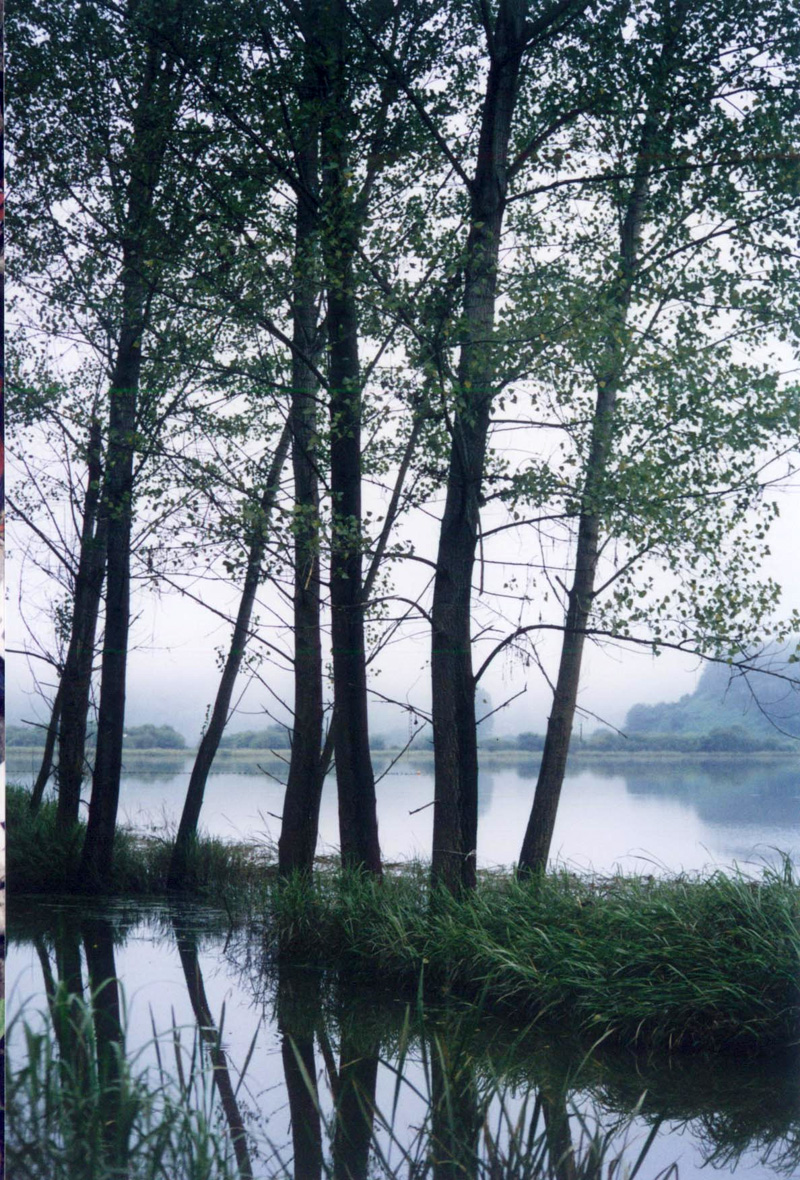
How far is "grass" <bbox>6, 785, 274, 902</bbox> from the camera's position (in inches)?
171

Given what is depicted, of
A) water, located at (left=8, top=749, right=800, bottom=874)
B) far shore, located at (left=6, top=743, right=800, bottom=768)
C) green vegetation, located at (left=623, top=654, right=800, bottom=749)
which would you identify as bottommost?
water, located at (left=8, top=749, right=800, bottom=874)

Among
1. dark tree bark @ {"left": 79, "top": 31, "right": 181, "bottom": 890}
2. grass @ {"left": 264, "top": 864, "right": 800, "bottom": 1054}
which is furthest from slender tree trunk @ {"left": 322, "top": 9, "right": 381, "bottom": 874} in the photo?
dark tree bark @ {"left": 79, "top": 31, "right": 181, "bottom": 890}

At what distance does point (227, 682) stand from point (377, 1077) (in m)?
3.50

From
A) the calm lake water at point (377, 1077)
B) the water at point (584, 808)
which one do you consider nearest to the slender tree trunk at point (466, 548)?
the water at point (584, 808)

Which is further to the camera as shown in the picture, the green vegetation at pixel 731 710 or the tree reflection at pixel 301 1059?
the green vegetation at pixel 731 710

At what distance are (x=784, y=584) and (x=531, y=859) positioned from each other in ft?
6.12

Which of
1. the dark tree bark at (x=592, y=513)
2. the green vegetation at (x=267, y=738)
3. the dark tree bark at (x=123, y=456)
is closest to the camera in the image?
the dark tree bark at (x=592, y=513)

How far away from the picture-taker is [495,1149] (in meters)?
1.88

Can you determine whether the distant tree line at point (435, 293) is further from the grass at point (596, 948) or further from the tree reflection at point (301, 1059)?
the tree reflection at point (301, 1059)

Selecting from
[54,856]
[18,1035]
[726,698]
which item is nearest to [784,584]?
[726,698]

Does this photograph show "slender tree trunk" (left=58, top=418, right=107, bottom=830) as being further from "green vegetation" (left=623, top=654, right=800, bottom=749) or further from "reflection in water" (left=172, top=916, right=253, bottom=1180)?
"green vegetation" (left=623, top=654, right=800, bottom=749)

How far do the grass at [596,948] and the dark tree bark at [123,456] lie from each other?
125 centimetres

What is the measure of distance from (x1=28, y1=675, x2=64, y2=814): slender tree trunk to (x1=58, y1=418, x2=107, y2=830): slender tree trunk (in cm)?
2

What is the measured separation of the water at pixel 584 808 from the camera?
335 centimetres
